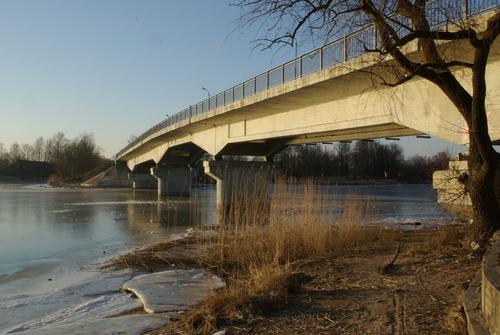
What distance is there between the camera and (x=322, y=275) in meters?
7.89

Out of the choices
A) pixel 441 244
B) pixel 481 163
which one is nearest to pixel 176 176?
pixel 441 244

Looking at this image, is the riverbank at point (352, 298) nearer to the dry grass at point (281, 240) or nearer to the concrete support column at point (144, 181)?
the dry grass at point (281, 240)

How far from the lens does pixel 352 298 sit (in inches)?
243

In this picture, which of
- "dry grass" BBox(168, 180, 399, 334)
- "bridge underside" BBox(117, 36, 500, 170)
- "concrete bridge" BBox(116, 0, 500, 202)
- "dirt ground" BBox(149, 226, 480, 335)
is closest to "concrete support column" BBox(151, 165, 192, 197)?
"concrete bridge" BBox(116, 0, 500, 202)

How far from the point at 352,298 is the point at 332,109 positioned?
14296 mm

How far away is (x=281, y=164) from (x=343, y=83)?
746 inches

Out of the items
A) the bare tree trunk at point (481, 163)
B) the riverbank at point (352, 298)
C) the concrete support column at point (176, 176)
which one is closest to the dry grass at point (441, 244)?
the riverbank at point (352, 298)

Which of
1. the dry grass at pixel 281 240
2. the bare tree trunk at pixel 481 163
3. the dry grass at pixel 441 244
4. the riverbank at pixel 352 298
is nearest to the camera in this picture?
the riverbank at pixel 352 298

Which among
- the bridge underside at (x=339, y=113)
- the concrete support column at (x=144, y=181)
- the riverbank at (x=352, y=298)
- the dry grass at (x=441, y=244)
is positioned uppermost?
the bridge underside at (x=339, y=113)

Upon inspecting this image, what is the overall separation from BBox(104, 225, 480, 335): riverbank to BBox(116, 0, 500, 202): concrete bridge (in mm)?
3534

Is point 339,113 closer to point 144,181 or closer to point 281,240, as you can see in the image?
point 281,240

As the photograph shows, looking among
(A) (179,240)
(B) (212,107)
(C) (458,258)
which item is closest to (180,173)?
(B) (212,107)

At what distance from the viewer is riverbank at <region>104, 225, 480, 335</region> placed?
16.6 feet

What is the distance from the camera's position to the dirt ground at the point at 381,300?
16.2 ft
